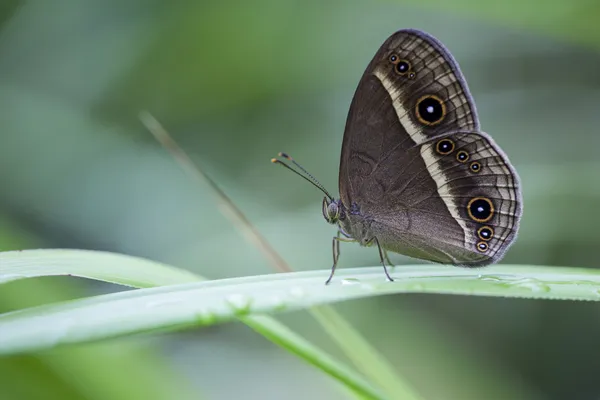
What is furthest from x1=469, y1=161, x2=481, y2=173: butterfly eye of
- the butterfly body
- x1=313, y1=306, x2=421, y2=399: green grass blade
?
x1=313, y1=306, x2=421, y2=399: green grass blade

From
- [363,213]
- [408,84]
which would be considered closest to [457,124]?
[408,84]

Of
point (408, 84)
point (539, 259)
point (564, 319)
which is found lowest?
point (564, 319)

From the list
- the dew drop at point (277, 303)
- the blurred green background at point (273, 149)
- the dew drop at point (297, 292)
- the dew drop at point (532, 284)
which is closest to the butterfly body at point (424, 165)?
the dew drop at point (532, 284)

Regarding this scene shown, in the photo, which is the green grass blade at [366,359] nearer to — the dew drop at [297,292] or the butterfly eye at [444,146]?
the dew drop at [297,292]

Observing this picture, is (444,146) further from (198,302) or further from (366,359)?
(198,302)

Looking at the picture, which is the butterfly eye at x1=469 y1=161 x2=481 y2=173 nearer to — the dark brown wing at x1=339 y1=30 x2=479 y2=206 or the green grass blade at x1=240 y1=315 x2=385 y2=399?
the dark brown wing at x1=339 y1=30 x2=479 y2=206

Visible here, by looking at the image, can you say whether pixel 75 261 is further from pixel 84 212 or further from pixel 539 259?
pixel 539 259
